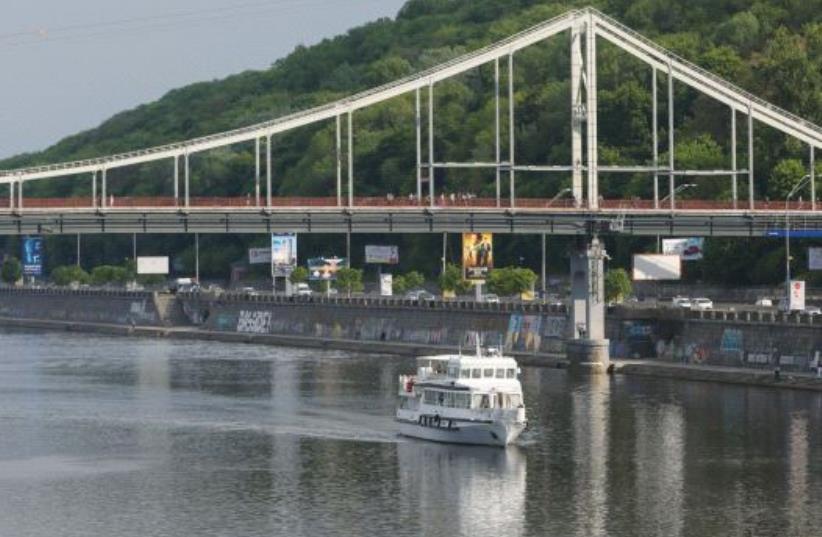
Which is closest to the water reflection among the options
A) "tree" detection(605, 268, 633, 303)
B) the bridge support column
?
the bridge support column

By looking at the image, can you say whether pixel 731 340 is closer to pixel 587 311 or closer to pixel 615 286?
pixel 587 311

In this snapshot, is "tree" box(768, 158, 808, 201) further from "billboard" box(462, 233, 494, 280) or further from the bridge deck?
the bridge deck

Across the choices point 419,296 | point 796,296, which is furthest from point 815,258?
point 419,296

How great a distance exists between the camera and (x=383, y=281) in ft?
607

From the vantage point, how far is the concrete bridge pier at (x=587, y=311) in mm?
133125

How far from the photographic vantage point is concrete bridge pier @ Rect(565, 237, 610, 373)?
437 feet

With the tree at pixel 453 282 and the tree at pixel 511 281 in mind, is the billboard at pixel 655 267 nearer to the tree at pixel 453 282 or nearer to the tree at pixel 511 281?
the tree at pixel 511 281

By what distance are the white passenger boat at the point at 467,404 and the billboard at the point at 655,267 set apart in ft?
153

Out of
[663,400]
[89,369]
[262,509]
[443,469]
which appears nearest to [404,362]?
[89,369]

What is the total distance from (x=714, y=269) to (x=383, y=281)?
90.4 ft

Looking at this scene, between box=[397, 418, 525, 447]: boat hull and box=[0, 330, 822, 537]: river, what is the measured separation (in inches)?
25.5

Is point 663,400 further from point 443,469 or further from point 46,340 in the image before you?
point 46,340

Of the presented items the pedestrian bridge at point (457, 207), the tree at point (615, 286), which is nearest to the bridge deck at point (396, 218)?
the pedestrian bridge at point (457, 207)

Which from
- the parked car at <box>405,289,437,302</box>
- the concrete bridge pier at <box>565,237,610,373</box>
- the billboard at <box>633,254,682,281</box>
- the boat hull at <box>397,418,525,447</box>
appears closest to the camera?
the boat hull at <box>397,418,525,447</box>
